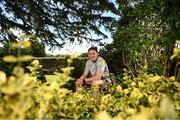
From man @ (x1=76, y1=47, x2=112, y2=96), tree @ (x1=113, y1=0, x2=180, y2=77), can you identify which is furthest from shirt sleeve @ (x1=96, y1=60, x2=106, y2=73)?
tree @ (x1=113, y1=0, x2=180, y2=77)

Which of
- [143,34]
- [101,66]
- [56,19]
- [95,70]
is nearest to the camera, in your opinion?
[101,66]

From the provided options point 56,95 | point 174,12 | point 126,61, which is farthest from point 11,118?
point 126,61

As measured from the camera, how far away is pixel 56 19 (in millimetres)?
14695

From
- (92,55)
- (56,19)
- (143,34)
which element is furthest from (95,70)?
(56,19)

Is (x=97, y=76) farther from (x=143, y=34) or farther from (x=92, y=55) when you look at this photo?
(x=143, y=34)

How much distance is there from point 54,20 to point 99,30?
1.65 m

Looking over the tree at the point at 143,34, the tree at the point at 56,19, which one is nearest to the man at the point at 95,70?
the tree at the point at 143,34

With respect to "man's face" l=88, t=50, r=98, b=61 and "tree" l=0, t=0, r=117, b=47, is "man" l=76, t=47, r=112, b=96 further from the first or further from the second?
"tree" l=0, t=0, r=117, b=47

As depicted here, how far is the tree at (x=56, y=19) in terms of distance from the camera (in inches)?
551

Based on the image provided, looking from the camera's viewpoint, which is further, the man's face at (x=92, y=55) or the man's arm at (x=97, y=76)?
the man's face at (x=92, y=55)

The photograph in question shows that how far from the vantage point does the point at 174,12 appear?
4191 mm

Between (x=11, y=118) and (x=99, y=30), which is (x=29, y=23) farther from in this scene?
(x=11, y=118)

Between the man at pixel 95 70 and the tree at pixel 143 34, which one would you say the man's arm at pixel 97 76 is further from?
the tree at pixel 143 34

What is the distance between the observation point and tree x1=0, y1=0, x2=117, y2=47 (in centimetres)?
1399
